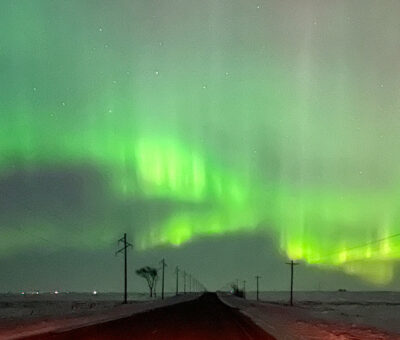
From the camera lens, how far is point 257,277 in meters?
190

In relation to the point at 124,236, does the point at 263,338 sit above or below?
below

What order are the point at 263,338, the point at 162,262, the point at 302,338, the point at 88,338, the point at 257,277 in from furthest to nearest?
the point at 257,277 < the point at 162,262 < the point at 302,338 < the point at 263,338 < the point at 88,338

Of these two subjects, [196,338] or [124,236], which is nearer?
[196,338]

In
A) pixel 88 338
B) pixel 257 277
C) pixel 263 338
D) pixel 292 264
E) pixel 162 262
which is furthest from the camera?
pixel 257 277

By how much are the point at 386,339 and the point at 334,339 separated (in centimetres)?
402

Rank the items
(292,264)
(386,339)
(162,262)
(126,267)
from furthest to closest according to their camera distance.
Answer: (162,262)
(292,264)
(126,267)
(386,339)

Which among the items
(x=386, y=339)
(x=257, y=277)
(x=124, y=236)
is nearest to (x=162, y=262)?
(x=257, y=277)

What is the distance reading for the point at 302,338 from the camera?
31.9m

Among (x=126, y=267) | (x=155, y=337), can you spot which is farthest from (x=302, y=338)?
(x=126, y=267)

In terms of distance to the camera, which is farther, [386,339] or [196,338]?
[386,339]

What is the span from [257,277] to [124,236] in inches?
4069

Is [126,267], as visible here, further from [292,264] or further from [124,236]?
[292,264]

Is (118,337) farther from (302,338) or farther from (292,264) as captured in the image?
(292,264)

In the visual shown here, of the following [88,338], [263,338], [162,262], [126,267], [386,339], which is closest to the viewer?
[88,338]
